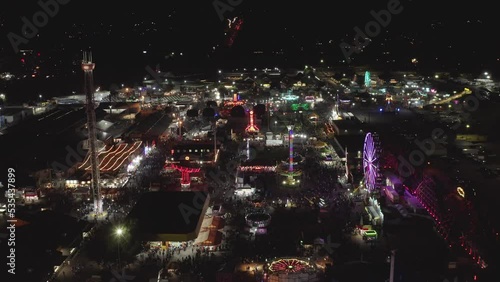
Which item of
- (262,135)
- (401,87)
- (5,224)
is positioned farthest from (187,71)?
(5,224)

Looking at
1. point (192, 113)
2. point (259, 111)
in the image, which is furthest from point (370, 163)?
point (192, 113)

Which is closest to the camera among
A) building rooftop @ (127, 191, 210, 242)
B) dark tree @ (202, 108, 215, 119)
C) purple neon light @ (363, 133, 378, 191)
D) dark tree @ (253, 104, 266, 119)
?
building rooftop @ (127, 191, 210, 242)

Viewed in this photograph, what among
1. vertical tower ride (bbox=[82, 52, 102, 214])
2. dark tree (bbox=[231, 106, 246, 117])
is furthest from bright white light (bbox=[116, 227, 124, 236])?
dark tree (bbox=[231, 106, 246, 117])

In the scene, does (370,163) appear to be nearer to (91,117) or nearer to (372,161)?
(372,161)

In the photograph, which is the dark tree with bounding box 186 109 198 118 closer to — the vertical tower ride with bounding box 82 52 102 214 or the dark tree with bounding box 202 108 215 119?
→ the dark tree with bounding box 202 108 215 119

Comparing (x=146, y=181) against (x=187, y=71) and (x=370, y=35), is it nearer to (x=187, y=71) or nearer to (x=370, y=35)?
(x=187, y=71)

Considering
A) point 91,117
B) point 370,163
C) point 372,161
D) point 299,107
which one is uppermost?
point 91,117

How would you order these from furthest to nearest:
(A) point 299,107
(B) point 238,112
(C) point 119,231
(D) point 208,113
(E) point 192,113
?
(A) point 299,107, (E) point 192,113, (D) point 208,113, (B) point 238,112, (C) point 119,231

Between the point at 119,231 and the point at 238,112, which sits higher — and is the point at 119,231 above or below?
below

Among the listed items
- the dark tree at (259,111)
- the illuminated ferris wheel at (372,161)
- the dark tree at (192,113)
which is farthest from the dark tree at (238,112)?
the illuminated ferris wheel at (372,161)
